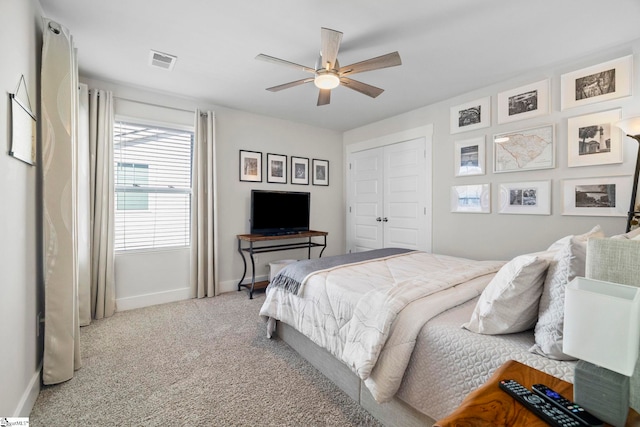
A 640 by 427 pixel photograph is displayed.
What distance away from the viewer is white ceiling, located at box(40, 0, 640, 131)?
2.03 m

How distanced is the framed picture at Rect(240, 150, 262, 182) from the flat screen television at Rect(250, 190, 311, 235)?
0.99 ft

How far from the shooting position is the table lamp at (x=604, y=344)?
646 mm

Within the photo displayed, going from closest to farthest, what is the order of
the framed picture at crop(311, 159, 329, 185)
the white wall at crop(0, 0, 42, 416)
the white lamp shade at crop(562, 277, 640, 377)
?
1. the white lamp shade at crop(562, 277, 640, 377)
2. the white wall at crop(0, 0, 42, 416)
3. the framed picture at crop(311, 159, 329, 185)

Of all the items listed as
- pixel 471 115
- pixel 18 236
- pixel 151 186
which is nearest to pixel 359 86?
pixel 471 115

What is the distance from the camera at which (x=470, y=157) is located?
350cm

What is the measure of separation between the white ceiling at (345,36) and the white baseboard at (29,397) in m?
2.48

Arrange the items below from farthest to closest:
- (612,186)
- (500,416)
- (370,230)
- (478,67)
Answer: (370,230)
(478,67)
(612,186)
(500,416)

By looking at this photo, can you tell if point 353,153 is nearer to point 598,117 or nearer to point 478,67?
point 478,67

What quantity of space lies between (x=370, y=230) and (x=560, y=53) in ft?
10.2

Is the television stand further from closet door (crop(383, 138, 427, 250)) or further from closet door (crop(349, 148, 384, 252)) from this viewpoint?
closet door (crop(383, 138, 427, 250))

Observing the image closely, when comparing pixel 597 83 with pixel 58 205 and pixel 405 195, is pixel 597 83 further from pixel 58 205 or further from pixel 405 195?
pixel 58 205

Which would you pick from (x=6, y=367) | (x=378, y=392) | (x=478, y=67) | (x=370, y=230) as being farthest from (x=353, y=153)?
(x=6, y=367)

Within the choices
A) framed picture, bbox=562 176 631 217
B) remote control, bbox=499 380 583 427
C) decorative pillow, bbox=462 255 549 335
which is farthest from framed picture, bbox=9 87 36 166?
framed picture, bbox=562 176 631 217

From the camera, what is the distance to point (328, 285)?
207 cm
